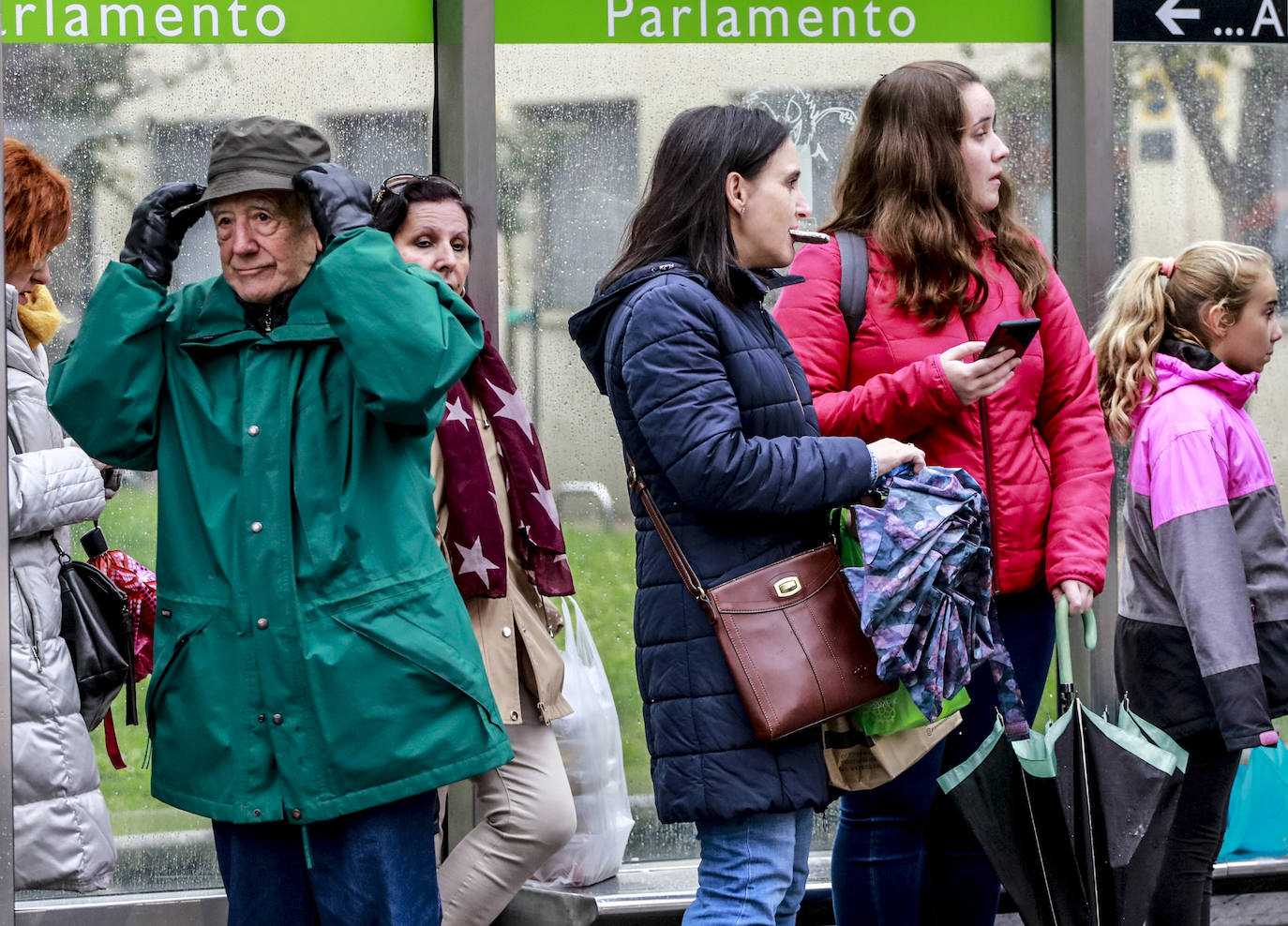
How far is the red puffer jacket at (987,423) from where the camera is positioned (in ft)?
11.6

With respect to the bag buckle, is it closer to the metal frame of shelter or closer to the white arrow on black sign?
the metal frame of shelter

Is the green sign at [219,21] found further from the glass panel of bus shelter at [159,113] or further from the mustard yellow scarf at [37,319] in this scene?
the mustard yellow scarf at [37,319]

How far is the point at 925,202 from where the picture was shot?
3633mm

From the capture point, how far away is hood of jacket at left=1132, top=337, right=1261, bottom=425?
13.2 feet

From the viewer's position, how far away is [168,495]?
2.85 m

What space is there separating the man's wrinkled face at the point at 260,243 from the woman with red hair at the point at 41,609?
0.77 meters

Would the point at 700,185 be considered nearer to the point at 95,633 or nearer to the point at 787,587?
the point at 787,587

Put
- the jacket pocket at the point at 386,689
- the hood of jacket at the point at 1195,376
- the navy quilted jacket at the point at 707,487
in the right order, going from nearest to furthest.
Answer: the jacket pocket at the point at 386,689
the navy quilted jacket at the point at 707,487
the hood of jacket at the point at 1195,376

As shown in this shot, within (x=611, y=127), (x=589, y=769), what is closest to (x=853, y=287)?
(x=589, y=769)

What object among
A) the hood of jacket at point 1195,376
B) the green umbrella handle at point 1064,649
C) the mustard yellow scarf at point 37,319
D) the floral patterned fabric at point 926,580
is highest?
the mustard yellow scarf at point 37,319

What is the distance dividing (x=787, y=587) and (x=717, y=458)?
28 centimetres

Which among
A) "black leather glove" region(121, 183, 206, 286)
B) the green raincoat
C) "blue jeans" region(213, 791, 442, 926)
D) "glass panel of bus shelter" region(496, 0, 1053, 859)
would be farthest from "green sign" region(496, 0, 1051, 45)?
"blue jeans" region(213, 791, 442, 926)

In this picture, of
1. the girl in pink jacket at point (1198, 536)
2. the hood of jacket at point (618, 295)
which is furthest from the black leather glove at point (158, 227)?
the girl in pink jacket at point (1198, 536)

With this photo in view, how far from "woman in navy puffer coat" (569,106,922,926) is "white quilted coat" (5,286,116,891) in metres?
1.17
